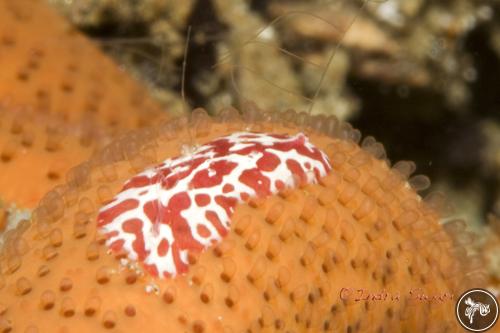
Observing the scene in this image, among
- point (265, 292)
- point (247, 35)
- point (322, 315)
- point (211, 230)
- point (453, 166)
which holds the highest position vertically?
point (247, 35)

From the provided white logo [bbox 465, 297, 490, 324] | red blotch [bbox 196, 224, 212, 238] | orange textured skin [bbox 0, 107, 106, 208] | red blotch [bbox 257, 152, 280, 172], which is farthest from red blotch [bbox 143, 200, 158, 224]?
white logo [bbox 465, 297, 490, 324]

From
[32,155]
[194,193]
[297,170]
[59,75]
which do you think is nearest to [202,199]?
[194,193]

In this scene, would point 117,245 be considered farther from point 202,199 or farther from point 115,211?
→ point 202,199

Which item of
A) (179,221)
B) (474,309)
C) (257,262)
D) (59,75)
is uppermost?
(59,75)

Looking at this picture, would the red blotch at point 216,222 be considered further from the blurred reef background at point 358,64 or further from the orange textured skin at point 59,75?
the blurred reef background at point 358,64

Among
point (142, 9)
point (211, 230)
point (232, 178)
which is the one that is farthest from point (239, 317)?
point (142, 9)

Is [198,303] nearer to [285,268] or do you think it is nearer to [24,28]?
[285,268]
